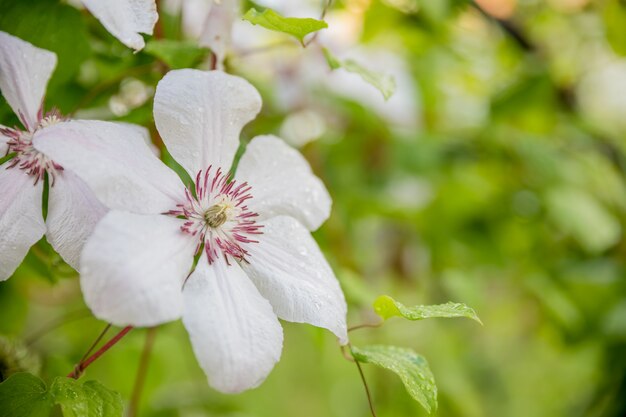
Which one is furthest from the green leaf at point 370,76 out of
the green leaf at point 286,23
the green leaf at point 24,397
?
the green leaf at point 24,397

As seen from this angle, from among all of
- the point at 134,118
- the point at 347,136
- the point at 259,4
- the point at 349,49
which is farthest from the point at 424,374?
the point at 349,49

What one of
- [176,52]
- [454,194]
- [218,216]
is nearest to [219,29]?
[176,52]

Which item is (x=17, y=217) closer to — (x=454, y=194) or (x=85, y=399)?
(x=85, y=399)

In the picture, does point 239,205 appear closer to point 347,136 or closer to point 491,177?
point 347,136

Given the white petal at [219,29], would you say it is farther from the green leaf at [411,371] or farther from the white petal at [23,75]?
the green leaf at [411,371]

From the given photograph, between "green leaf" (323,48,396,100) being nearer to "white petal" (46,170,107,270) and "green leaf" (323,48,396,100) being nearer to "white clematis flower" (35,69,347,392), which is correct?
"white clematis flower" (35,69,347,392)

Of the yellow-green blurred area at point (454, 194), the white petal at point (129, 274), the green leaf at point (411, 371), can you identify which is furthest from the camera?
the yellow-green blurred area at point (454, 194)
